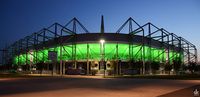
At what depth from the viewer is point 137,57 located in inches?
3637

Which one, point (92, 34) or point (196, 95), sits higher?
point (92, 34)

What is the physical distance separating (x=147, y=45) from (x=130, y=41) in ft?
30.5

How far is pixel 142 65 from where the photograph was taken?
264 feet

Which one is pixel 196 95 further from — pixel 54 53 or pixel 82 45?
pixel 82 45

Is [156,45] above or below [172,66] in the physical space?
above

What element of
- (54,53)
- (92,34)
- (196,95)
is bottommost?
(196,95)

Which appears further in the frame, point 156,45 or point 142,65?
point 156,45

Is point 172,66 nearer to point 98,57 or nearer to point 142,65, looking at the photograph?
point 142,65

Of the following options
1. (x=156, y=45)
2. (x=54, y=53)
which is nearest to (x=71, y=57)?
(x=156, y=45)

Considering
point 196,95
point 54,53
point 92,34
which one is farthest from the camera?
point 92,34

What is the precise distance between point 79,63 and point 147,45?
23295 millimetres

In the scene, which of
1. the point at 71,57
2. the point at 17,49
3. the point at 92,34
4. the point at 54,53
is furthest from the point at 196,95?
the point at 17,49

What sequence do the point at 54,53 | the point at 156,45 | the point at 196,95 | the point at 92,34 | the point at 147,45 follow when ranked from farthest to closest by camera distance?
the point at 156,45 → the point at 147,45 → the point at 92,34 → the point at 54,53 → the point at 196,95

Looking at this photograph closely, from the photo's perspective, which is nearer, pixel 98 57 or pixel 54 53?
pixel 54 53
